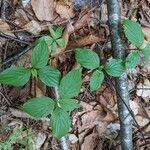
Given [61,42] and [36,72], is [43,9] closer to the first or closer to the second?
[61,42]

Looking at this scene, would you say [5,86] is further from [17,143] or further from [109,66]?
[109,66]

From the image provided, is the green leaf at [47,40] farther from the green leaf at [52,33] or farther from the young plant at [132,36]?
the young plant at [132,36]

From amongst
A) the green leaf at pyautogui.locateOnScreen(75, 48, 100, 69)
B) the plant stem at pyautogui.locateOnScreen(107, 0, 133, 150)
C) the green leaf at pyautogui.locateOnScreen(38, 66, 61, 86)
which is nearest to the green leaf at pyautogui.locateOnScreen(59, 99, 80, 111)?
the green leaf at pyautogui.locateOnScreen(38, 66, 61, 86)

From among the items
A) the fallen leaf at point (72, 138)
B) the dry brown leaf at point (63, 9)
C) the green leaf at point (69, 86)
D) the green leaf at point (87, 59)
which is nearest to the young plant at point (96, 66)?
the green leaf at point (87, 59)

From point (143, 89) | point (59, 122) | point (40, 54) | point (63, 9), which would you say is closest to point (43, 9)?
point (63, 9)

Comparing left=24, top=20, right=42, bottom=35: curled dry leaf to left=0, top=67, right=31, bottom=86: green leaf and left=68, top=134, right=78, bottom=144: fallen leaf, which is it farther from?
left=68, top=134, right=78, bottom=144: fallen leaf

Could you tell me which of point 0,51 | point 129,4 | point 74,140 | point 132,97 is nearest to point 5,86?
point 0,51

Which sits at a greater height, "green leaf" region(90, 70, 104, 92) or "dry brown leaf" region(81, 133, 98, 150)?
"green leaf" region(90, 70, 104, 92)

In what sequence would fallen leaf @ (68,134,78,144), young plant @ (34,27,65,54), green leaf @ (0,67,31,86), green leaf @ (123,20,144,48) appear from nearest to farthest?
green leaf @ (0,67,31,86) → green leaf @ (123,20,144,48) → young plant @ (34,27,65,54) → fallen leaf @ (68,134,78,144)
